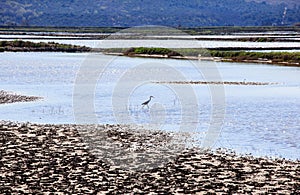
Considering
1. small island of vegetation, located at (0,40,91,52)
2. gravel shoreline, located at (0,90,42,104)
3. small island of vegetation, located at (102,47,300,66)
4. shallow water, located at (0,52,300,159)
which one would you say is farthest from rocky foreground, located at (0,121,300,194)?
small island of vegetation, located at (0,40,91,52)

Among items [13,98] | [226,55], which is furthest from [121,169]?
[226,55]

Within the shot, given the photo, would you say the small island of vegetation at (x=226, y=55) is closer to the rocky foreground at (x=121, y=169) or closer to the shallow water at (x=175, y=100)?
the shallow water at (x=175, y=100)

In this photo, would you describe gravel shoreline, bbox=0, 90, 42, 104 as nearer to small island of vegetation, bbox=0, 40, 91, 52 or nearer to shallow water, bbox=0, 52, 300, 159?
A: shallow water, bbox=0, 52, 300, 159

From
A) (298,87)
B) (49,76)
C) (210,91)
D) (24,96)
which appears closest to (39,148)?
(24,96)

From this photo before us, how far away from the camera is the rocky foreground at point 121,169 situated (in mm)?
Result: 18312

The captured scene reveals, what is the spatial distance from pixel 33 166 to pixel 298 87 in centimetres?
2709

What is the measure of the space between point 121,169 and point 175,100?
1680 centimetres

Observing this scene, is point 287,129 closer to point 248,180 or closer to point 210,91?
point 248,180

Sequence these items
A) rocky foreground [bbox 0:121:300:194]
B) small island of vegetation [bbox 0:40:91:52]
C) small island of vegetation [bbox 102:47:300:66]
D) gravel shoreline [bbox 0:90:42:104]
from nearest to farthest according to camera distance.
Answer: rocky foreground [bbox 0:121:300:194] < gravel shoreline [bbox 0:90:42:104] < small island of vegetation [bbox 102:47:300:66] < small island of vegetation [bbox 0:40:91:52]

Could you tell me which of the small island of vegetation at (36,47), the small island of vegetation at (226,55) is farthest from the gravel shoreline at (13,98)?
the small island of vegetation at (36,47)

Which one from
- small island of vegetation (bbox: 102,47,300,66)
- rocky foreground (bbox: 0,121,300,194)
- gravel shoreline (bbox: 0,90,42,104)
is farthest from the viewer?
small island of vegetation (bbox: 102,47,300,66)

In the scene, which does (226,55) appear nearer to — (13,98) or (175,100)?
(175,100)

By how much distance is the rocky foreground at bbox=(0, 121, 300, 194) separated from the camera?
1831 cm

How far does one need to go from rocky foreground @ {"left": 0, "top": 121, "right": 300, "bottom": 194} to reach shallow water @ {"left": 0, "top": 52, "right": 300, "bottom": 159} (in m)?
2.04
